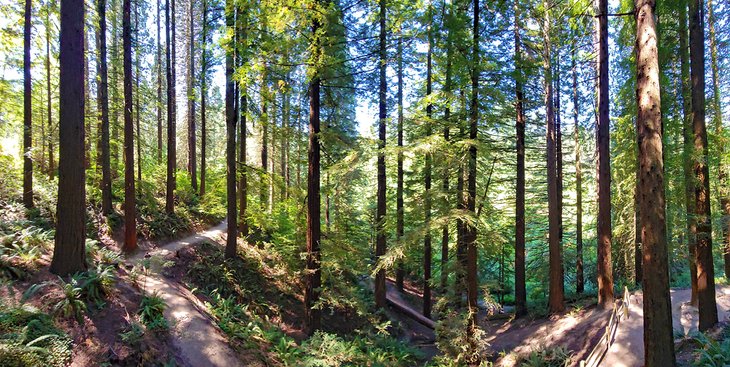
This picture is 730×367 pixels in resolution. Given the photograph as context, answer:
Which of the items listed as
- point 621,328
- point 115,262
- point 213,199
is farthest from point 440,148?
point 213,199

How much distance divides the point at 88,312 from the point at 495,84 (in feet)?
33.3

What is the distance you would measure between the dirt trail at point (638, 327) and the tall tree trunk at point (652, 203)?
3.02 metres

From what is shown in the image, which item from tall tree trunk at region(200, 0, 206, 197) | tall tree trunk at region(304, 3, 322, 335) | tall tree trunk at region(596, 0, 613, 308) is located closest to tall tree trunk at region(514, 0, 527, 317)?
tall tree trunk at region(596, 0, 613, 308)

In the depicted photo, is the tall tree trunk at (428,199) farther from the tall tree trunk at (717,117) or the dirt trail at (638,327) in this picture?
the tall tree trunk at (717,117)

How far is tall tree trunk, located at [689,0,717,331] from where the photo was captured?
8.52 meters

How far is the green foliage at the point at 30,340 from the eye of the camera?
191 inches

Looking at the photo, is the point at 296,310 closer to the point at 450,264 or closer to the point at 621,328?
the point at 450,264

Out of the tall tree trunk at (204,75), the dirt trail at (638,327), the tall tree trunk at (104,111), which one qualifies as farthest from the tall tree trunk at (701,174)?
the tall tree trunk at (104,111)

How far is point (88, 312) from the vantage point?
658 cm

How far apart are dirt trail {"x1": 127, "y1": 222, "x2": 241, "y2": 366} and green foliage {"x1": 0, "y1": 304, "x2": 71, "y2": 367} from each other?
2136 mm

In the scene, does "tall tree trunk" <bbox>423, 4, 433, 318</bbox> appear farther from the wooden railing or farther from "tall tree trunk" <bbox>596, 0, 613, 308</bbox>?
"tall tree trunk" <bbox>596, 0, 613, 308</bbox>

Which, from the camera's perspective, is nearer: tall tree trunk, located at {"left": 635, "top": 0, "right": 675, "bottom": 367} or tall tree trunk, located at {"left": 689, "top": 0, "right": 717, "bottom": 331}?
tall tree trunk, located at {"left": 635, "top": 0, "right": 675, "bottom": 367}

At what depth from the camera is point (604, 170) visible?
1118 centimetres

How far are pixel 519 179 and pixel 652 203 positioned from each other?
260 inches
